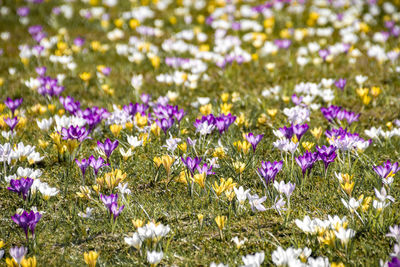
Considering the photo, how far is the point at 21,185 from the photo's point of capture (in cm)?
272

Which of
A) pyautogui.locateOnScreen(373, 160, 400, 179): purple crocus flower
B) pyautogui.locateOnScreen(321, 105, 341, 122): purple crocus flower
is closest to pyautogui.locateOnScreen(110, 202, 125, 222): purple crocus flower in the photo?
pyautogui.locateOnScreen(373, 160, 400, 179): purple crocus flower

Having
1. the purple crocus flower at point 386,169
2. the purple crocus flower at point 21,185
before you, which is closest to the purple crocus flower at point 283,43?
the purple crocus flower at point 386,169

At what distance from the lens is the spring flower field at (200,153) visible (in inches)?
100

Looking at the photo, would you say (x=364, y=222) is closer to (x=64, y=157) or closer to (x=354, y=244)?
(x=354, y=244)

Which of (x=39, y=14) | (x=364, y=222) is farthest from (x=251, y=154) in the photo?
(x=39, y=14)

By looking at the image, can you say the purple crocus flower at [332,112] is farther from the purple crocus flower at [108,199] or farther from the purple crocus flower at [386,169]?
the purple crocus flower at [108,199]

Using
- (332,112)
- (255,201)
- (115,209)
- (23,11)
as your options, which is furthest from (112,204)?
(23,11)

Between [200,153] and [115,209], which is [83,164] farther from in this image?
[200,153]

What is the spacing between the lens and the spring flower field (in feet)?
8.36

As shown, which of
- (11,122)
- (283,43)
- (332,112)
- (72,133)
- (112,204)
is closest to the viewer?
(112,204)

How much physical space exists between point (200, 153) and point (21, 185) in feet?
4.93

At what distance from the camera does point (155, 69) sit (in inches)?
221

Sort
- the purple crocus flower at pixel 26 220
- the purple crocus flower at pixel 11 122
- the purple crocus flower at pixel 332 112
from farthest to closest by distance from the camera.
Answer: the purple crocus flower at pixel 332 112
the purple crocus flower at pixel 11 122
the purple crocus flower at pixel 26 220

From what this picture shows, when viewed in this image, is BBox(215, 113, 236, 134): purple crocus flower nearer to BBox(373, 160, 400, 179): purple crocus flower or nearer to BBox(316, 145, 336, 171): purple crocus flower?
BBox(316, 145, 336, 171): purple crocus flower
